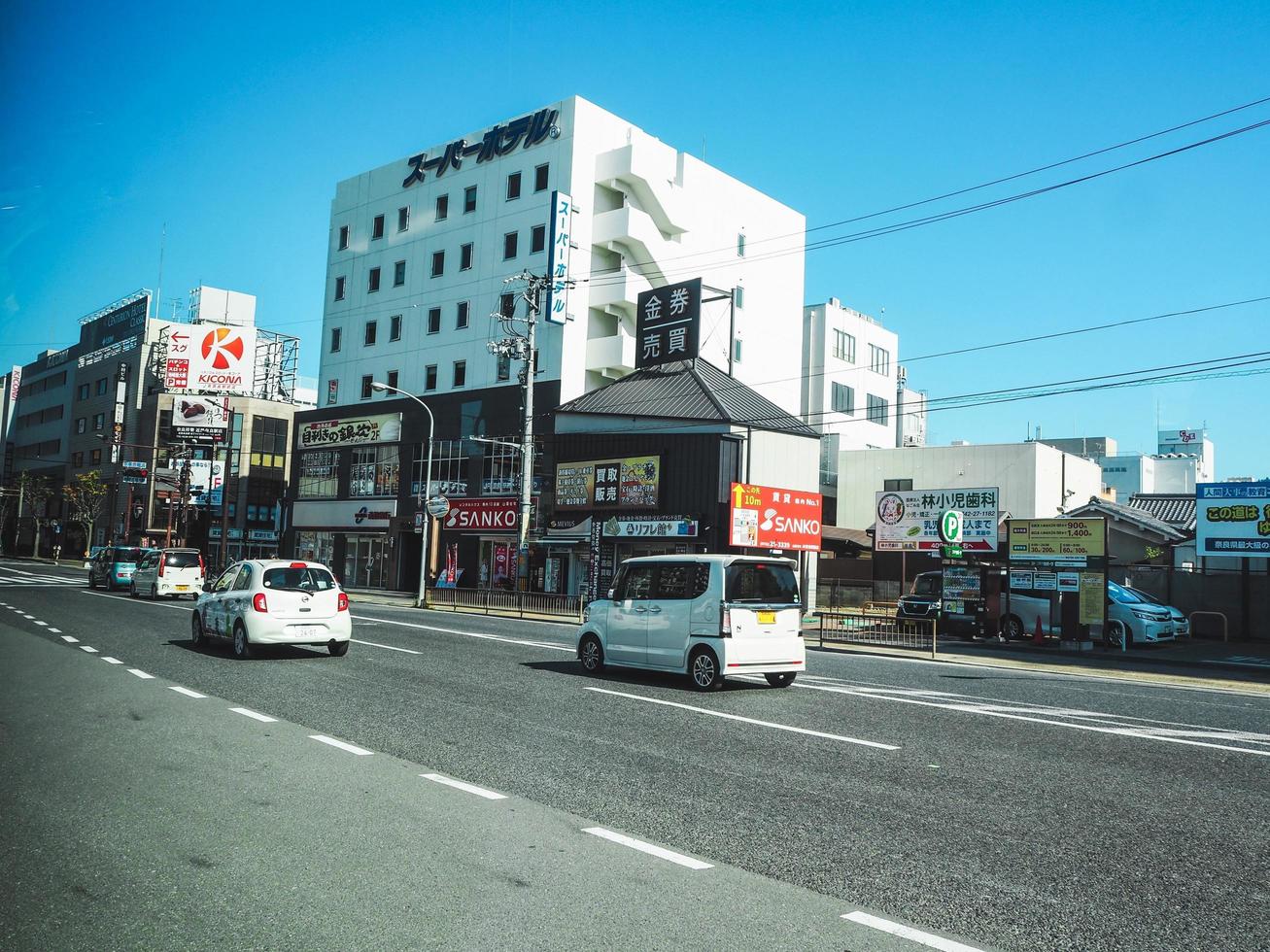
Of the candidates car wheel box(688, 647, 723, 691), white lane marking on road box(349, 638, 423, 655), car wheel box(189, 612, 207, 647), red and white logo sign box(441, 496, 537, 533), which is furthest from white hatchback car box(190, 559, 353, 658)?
red and white logo sign box(441, 496, 537, 533)

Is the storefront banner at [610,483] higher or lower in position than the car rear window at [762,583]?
higher

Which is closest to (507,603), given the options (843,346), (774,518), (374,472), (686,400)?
(774,518)

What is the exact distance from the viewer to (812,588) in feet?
143

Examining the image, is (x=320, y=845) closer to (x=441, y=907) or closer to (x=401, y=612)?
(x=441, y=907)

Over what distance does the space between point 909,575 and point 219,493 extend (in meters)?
52.3

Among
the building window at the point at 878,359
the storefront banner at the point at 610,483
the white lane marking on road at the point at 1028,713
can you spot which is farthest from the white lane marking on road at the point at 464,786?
the building window at the point at 878,359

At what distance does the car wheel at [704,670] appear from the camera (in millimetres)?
13914

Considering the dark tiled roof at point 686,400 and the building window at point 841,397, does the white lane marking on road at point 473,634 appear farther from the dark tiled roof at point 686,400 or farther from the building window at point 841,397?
the building window at point 841,397

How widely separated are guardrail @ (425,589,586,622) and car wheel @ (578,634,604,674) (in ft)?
52.7

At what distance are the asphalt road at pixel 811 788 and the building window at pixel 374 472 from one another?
40.6m

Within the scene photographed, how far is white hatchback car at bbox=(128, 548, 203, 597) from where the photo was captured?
115 ft

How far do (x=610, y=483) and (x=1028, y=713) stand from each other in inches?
1219

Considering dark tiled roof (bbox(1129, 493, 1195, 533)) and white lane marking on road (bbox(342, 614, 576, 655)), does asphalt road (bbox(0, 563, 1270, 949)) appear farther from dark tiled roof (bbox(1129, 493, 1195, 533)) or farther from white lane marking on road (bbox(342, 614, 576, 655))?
dark tiled roof (bbox(1129, 493, 1195, 533))

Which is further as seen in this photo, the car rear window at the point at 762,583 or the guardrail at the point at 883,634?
the guardrail at the point at 883,634
